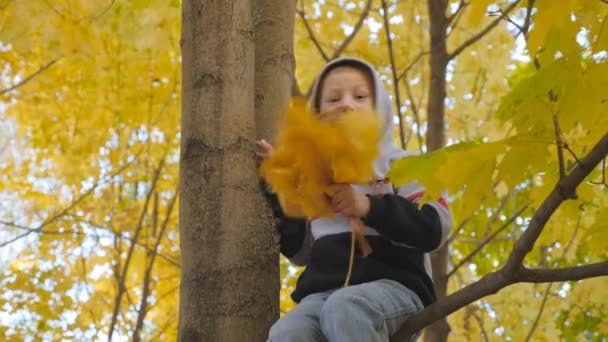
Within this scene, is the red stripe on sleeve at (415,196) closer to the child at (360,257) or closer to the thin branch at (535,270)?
the child at (360,257)

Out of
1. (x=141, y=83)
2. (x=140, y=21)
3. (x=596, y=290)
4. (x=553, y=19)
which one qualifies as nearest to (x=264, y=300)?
(x=553, y=19)

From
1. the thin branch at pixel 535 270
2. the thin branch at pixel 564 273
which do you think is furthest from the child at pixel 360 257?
the thin branch at pixel 564 273

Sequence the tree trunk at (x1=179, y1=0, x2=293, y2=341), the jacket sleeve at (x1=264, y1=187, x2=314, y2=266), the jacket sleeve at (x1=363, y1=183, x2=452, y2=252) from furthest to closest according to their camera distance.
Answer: the jacket sleeve at (x1=264, y1=187, x2=314, y2=266), the jacket sleeve at (x1=363, y1=183, x2=452, y2=252), the tree trunk at (x1=179, y1=0, x2=293, y2=341)

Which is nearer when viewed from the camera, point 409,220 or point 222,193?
point 222,193

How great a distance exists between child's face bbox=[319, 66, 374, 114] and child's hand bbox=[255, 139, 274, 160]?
289 mm

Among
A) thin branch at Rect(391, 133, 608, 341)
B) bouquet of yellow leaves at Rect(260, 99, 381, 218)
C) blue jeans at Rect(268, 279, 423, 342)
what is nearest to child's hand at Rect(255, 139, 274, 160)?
bouquet of yellow leaves at Rect(260, 99, 381, 218)

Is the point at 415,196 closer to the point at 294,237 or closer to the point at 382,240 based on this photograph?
the point at 382,240

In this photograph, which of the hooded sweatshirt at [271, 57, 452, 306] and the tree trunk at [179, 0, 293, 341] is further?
the hooded sweatshirt at [271, 57, 452, 306]

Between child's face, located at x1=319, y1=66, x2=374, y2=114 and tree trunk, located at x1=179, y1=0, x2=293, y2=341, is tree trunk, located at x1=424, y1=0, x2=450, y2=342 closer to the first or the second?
child's face, located at x1=319, y1=66, x2=374, y2=114

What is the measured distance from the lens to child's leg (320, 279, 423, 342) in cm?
142

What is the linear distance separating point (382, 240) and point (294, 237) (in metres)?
0.26

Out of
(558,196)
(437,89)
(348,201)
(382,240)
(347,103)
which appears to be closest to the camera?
(558,196)

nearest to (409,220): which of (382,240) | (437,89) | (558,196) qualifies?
(382,240)

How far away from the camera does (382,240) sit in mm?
1780
